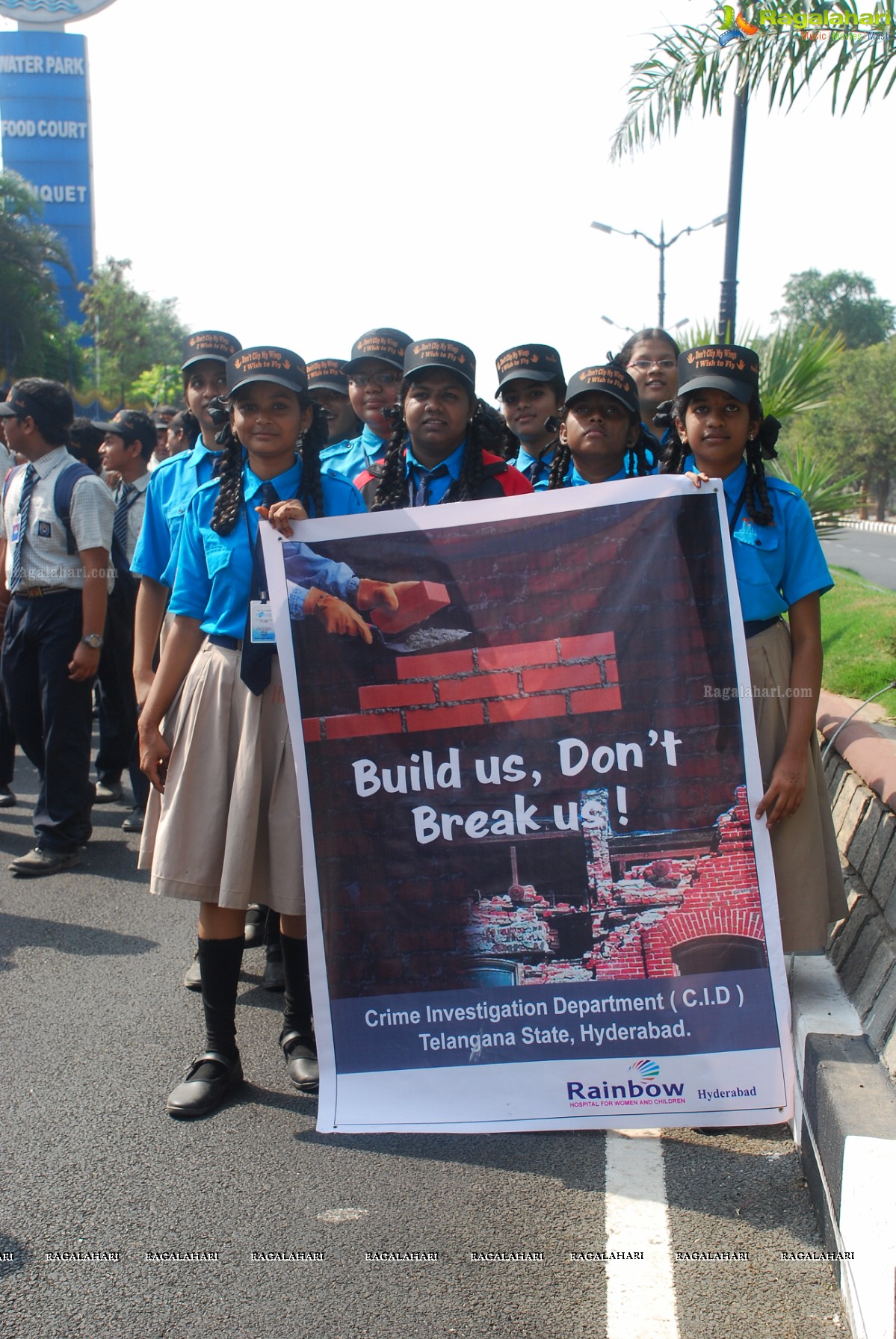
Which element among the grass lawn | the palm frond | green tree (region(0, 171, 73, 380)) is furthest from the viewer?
green tree (region(0, 171, 73, 380))

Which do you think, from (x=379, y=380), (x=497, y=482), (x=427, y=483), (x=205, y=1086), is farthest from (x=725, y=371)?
(x=379, y=380)

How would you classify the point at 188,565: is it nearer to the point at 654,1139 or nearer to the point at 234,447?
the point at 234,447

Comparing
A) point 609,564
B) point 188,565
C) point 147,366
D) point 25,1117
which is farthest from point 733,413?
point 147,366

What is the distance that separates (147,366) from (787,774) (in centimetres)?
7624

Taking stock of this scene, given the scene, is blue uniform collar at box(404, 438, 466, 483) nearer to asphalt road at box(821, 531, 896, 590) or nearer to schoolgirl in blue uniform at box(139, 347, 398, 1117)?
schoolgirl in blue uniform at box(139, 347, 398, 1117)

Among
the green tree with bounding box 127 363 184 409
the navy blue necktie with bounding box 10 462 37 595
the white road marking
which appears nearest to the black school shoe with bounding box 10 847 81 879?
the navy blue necktie with bounding box 10 462 37 595

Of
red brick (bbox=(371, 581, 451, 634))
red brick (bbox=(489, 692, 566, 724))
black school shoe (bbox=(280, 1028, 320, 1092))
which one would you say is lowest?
black school shoe (bbox=(280, 1028, 320, 1092))

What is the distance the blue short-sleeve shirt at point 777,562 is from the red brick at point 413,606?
79cm

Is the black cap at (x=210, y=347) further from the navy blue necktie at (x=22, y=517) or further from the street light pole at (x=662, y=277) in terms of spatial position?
the street light pole at (x=662, y=277)

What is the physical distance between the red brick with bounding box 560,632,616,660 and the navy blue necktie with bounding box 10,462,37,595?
3630mm

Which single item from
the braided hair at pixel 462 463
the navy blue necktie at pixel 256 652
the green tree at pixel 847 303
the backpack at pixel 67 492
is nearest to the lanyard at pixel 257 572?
the navy blue necktie at pixel 256 652

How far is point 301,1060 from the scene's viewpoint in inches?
141

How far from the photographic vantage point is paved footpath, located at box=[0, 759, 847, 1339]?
2.47 m

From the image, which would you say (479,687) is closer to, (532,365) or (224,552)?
(224,552)
